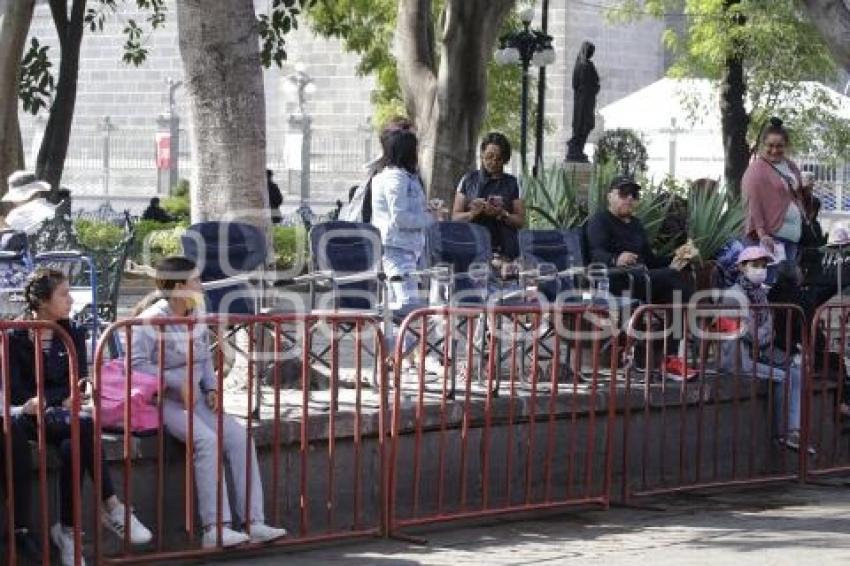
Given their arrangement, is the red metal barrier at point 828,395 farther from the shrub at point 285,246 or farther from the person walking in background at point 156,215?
the person walking in background at point 156,215

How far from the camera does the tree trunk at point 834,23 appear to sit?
1627 cm

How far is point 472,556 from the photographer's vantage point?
987cm

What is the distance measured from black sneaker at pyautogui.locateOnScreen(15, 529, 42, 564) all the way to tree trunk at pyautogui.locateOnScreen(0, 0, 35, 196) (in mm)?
14359

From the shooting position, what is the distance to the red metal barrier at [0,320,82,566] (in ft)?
28.6

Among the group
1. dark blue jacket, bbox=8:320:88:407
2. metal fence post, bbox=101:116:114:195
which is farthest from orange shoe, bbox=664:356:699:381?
metal fence post, bbox=101:116:114:195

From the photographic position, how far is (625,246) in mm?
13547

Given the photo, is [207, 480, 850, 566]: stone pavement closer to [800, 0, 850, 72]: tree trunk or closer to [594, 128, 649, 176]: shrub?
[800, 0, 850, 72]: tree trunk

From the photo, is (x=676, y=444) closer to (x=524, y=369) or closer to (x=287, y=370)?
(x=524, y=369)

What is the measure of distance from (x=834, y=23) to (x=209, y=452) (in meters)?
8.50

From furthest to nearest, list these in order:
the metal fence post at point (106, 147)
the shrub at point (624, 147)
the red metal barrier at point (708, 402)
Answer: the metal fence post at point (106, 147) < the shrub at point (624, 147) < the red metal barrier at point (708, 402)

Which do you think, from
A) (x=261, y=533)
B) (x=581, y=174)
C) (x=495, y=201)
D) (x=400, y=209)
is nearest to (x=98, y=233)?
(x=581, y=174)

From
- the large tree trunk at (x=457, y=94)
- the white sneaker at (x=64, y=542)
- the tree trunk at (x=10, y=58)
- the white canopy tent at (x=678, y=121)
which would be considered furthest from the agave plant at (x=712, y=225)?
the white canopy tent at (x=678, y=121)

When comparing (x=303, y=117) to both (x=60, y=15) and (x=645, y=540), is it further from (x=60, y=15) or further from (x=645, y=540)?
(x=645, y=540)

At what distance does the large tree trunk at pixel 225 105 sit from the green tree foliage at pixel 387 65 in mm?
19257
